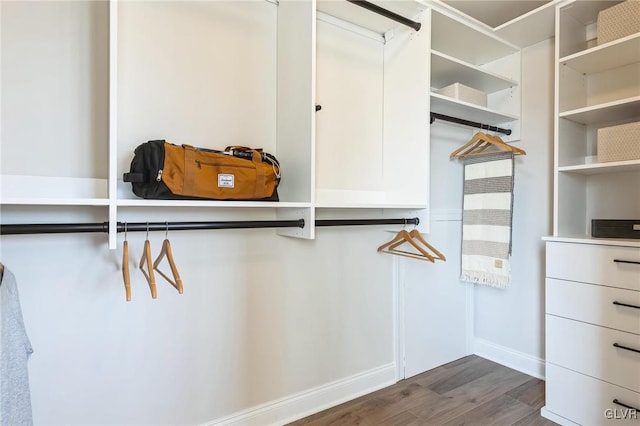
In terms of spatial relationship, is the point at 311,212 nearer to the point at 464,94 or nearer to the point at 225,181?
the point at 225,181

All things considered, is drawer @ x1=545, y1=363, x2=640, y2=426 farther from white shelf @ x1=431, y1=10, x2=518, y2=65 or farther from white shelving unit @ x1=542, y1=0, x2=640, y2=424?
white shelf @ x1=431, y1=10, x2=518, y2=65

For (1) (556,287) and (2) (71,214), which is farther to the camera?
(1) (556,287)

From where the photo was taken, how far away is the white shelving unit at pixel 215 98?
1277 millimetres

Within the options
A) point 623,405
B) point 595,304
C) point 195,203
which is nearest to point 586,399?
point 623,405

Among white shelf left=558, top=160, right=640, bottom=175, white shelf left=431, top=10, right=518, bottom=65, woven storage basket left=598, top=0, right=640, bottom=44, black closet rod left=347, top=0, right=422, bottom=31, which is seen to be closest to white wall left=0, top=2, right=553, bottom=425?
Answer: white shelf left=431, top=10, right=518, bottom=65

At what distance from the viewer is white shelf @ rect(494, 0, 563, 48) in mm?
1988

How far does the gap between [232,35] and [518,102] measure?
6.38 ft

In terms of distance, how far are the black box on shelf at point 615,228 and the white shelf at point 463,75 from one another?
1080 mm

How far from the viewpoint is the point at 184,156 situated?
1333mm

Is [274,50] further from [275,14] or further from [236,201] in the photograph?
[236,201]

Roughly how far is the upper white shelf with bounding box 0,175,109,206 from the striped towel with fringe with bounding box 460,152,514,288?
2132 mm

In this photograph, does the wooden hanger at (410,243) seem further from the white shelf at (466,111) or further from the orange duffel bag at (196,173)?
the orange duffel bag at (196,173)

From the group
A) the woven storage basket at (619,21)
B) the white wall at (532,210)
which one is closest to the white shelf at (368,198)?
the white wall at (532,210)

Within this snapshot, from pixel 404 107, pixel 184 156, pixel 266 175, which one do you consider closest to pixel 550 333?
pixel 404 107
